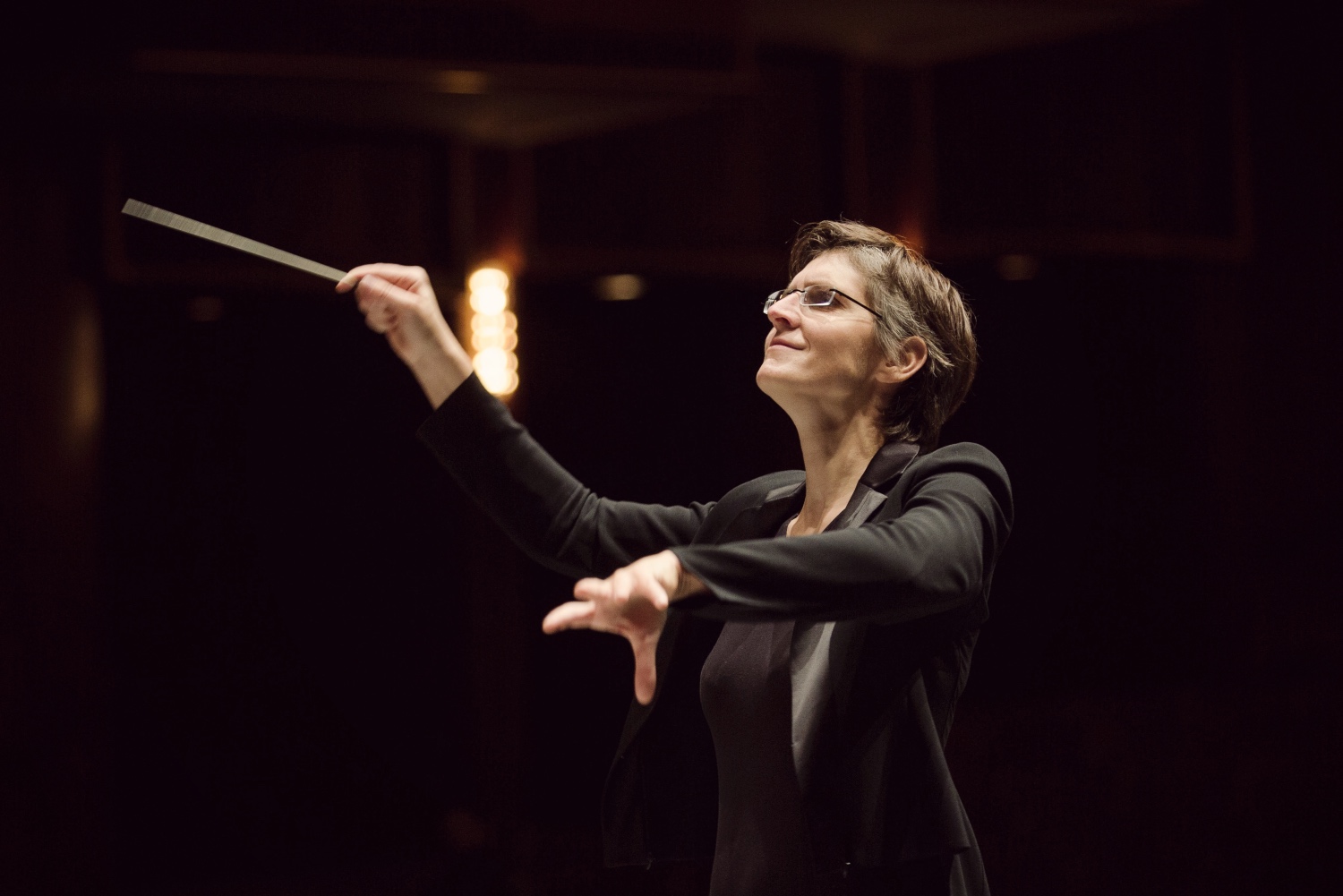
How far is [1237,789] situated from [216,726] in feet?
8.28

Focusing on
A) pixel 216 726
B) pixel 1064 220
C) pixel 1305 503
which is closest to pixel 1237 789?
pixel 1305 503

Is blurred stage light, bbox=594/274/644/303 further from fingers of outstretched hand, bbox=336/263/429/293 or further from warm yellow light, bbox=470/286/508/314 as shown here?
fingers of outstretched hand, bbox=336/263/429/293

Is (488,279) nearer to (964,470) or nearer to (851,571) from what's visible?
(964,470)

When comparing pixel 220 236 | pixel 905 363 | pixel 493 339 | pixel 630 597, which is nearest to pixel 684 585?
pixel 630 597

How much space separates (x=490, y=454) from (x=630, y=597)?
0.55m

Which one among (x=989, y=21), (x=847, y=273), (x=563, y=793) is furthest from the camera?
(x=563, y=793)

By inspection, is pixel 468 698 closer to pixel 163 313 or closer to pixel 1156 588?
pixel 163 313

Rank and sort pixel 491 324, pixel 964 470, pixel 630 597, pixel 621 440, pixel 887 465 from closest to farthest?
pixel 630 597 → pixel 964 470 → pixel 887 465 → pixel 491 324 → pixel 621 440

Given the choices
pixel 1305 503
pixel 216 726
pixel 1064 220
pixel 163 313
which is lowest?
pixel 216 726

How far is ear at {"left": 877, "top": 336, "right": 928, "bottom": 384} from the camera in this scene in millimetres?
1504

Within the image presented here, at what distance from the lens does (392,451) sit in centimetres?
349

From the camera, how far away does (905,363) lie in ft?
4.97

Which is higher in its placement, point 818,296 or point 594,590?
point 818,296

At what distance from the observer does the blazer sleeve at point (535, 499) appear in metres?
1.50
